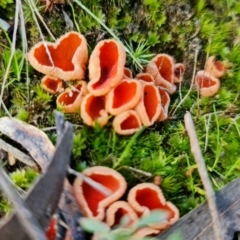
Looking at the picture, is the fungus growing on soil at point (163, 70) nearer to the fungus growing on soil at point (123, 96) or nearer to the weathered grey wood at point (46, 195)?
the fungus growing on soil at point (123, 96)

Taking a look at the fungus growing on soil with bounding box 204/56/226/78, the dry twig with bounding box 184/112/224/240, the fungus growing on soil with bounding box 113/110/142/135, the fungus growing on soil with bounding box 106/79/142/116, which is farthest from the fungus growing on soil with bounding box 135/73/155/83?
the dry twig with bounding box 184/112/224/240

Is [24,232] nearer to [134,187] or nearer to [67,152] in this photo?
[67,152]

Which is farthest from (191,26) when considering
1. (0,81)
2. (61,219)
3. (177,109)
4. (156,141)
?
(61,219)

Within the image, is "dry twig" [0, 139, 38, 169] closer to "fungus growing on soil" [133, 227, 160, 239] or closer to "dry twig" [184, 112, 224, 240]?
"fungus growing on soil" [133, 227, 160, 239]

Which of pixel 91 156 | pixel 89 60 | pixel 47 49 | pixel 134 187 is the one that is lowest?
pixel 134 187

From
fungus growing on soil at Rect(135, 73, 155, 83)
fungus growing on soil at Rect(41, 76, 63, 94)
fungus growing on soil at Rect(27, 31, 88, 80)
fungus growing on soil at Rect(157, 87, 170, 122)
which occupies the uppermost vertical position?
fungus growing on soil at Rect(27, 31, 88, 80)

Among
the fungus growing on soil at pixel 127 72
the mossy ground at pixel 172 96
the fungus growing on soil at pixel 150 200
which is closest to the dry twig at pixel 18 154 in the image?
the mossy ground at pixel 172 96

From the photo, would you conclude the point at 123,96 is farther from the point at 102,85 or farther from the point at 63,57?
the point at 63,57
